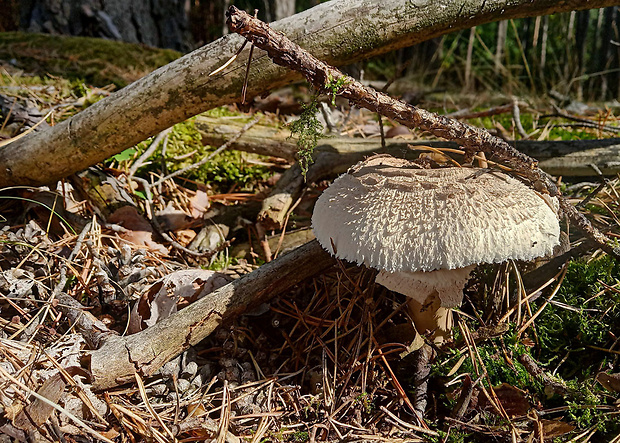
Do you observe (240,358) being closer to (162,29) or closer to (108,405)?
(108,405)

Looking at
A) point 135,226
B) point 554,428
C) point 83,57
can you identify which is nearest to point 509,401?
point 554,428

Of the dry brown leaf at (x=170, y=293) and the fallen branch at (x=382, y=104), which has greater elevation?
the fallen branch at (x=382, y=104)

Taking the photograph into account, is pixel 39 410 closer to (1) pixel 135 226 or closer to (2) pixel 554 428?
(1) pixel 135 226

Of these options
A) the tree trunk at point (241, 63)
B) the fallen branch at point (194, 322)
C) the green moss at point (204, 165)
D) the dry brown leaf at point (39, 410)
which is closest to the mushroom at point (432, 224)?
the fallen branch at point (194, 322)

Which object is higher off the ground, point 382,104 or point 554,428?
point 382,104

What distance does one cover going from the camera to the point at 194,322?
6.73ft

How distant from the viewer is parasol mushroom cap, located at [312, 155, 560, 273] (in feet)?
5.41

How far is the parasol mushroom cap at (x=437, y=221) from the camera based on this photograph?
5.41 ft

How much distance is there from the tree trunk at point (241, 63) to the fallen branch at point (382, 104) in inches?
26.4

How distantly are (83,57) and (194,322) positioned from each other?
3666 millimetres

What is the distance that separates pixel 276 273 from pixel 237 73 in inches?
40.9

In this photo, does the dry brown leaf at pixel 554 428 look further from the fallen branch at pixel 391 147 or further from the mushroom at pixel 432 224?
the fallen branch at pixel 391 147

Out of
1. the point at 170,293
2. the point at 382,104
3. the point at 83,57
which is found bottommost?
the point at 170,293

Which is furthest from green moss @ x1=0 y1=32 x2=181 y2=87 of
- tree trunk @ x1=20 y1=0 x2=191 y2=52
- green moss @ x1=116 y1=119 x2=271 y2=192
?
green moss @ x1=116 y1=119 x2=271 y2=192
